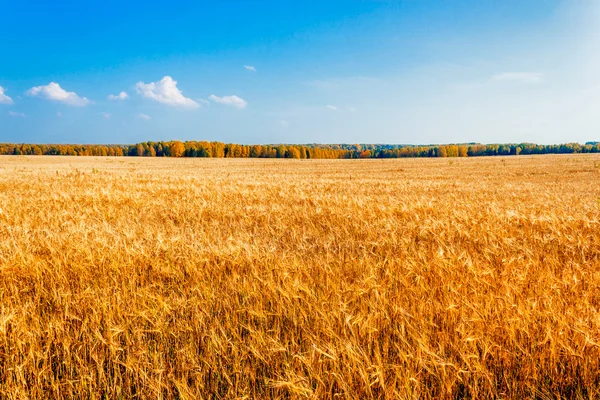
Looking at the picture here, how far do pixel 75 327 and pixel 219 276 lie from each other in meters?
1.20

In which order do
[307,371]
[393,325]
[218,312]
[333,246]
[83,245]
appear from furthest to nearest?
[333,246] < [83,245] < [218,312] < [393,325] < [307,371]

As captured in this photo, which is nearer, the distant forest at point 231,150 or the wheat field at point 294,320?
the wheat field at point 294,320

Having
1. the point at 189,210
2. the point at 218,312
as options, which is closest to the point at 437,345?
the point at 218,312

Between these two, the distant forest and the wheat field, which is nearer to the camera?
the wheat field

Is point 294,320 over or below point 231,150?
below

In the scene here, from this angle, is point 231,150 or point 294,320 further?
point 231,150

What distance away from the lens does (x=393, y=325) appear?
2.30 m

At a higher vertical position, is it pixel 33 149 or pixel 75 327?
pixel 33 149

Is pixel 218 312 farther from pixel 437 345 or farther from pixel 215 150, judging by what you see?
pixel 215 150

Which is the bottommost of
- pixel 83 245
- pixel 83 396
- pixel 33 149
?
pixel 83 396

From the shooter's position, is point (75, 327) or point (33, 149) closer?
point (75, 327)

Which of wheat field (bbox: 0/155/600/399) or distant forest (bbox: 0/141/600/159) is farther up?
distant forest (bbox: 0/141/600/159)

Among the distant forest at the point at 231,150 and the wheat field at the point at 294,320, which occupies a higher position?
the distant forest at the point at 231,150

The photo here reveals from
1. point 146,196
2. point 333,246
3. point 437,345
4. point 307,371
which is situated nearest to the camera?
point 307,371
